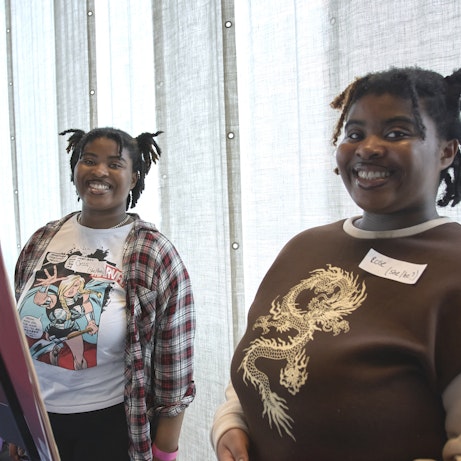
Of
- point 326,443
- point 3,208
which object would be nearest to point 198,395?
point 326,443

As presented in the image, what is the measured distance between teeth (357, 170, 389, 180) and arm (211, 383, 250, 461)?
53 centimetres

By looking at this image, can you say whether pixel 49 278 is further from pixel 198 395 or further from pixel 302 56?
pixel 302 56

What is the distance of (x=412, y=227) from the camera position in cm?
81

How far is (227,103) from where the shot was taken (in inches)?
67.3

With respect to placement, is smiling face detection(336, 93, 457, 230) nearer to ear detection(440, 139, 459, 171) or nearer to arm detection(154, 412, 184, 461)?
ear detection(440, 139, 459, 171)

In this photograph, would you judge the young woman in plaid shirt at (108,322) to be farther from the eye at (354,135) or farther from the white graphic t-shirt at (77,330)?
the eye at (354,135)

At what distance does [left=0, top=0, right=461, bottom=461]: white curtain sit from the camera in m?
1.36

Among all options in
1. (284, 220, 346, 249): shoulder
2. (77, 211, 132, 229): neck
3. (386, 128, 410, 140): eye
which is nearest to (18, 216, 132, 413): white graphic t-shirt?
(77, 211, 132, 229): neck

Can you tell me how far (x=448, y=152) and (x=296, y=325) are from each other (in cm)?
43

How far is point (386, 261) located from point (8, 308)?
614 mm

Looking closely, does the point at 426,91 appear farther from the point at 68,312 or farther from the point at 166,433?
the point at 166,433

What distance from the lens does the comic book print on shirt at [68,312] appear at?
4.09ft

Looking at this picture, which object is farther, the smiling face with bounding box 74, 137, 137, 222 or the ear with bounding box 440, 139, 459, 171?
the smiling face with bounding box 74, 137, 137, 222

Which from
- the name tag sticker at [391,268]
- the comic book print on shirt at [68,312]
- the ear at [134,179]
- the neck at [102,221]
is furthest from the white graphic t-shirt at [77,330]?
the name tag sticker at [391,268]
